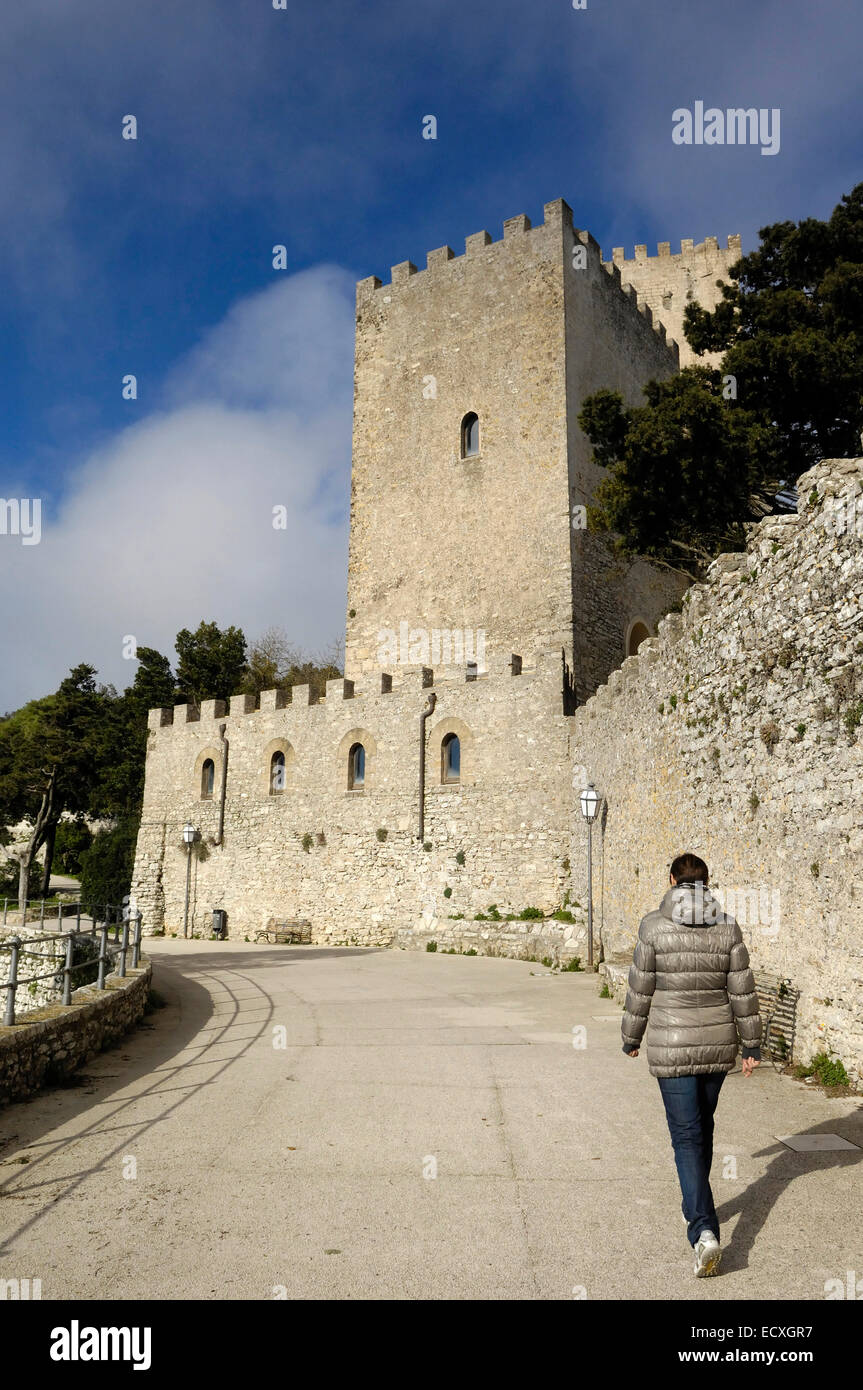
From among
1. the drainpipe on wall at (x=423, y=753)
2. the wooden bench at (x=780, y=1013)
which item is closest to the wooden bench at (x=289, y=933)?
the drainpipe on wall at (x=423, y=753)

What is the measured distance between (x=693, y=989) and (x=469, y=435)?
21292 millimetres

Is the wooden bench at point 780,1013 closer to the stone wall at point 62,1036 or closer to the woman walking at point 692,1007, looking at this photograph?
the woman walking at point 692,1007

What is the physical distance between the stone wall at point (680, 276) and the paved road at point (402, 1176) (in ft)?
95.9

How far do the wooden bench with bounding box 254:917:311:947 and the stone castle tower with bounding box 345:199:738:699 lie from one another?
658 centimetres

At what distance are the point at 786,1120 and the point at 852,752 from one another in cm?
249

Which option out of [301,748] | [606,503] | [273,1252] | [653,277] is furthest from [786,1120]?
[653,277]

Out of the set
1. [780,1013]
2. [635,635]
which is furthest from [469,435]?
[780,1013]

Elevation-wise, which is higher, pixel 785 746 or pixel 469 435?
pixel 469 435

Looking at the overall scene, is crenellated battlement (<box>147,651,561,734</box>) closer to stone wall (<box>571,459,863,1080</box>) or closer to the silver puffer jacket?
stone wall (<box>571,459,863,1080</box>)

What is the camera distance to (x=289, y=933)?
22516 mm

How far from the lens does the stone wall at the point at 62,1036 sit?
6.88 metres

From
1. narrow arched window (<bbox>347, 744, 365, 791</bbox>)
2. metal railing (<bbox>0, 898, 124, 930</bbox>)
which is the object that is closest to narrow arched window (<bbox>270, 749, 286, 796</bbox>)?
narrow arched window (<bbox>347, 744, 365, 791</bbox>)

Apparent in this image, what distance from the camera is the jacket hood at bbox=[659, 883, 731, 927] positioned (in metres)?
4.25

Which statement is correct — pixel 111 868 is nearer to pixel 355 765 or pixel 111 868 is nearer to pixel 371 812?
pixel 355 765
